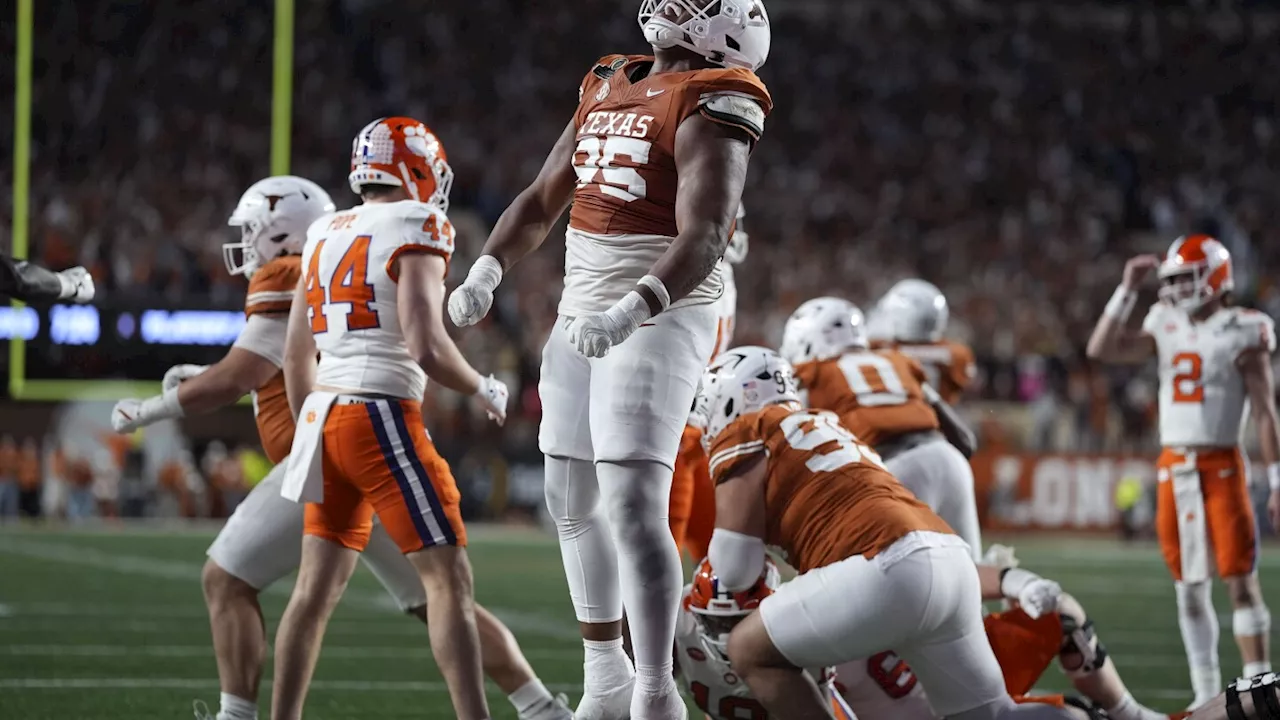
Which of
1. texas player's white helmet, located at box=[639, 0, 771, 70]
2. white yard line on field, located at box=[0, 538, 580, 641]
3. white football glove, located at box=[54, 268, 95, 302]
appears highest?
texas player's white helmet, located at box=[639, 0, 771, 70]

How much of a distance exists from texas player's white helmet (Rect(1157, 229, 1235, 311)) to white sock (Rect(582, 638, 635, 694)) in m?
3.95

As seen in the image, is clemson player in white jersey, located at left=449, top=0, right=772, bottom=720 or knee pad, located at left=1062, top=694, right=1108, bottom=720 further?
knee pad, located at left=1062, top=694, right=1108, bottom=720

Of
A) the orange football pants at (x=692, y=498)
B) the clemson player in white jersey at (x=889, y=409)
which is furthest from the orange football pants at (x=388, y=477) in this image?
the clemson player in white jersey at (x=889, y=409)

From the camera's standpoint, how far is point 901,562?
378 centimetres

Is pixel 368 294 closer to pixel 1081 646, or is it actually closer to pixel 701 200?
pixel 701 200

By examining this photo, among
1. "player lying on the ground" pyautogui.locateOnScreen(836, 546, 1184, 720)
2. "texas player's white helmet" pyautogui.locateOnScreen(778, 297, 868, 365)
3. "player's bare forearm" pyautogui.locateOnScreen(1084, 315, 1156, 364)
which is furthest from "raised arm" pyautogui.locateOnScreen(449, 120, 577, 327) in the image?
"player's bare forearm" pyautogui.locateOnScreen(1084, 315, 1156, 364)

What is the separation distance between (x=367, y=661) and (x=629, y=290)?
13.3 ft

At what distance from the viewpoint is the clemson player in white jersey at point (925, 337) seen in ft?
24.0

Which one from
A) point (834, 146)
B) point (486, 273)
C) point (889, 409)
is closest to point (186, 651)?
point (889, 409)

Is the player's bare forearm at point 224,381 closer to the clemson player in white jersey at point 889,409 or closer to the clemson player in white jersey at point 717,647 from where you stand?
the clemson player in white jersey at point 717,647

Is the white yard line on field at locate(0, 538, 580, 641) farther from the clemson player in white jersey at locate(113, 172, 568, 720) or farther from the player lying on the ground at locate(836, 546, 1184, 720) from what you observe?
the player lying on the ground at locate(836, 546, 1184, 720)

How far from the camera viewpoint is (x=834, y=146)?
24.8 m

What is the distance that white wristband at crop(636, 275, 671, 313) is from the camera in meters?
3.58

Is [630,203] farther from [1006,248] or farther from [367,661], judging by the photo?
[1006,248]
